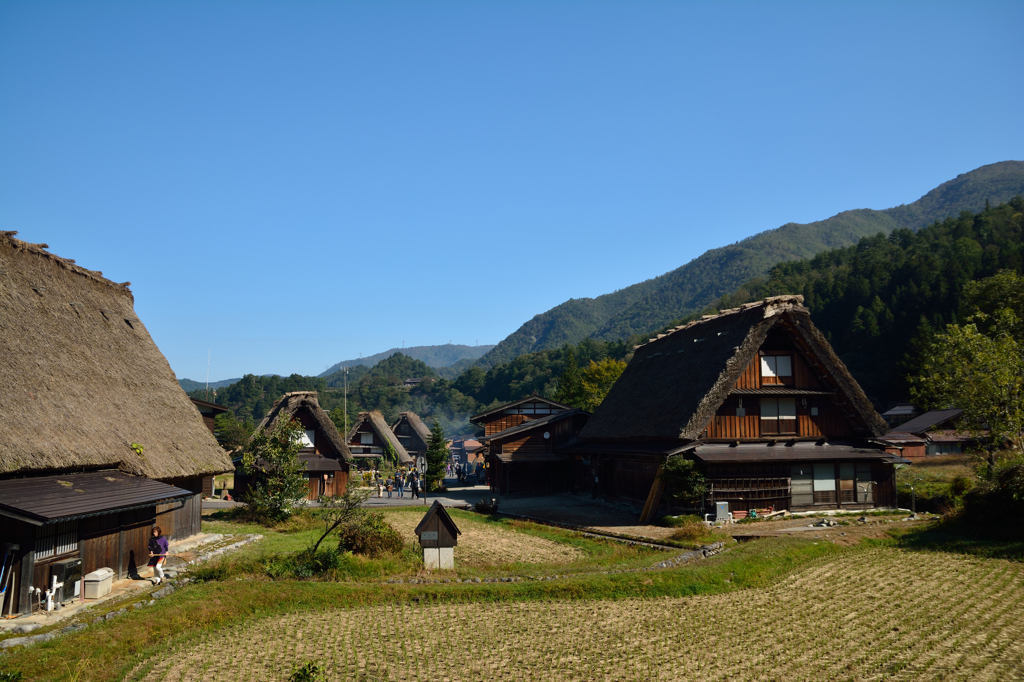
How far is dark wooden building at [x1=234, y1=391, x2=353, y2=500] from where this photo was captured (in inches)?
1502

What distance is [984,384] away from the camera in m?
29.2

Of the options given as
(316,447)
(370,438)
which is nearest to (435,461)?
(316,447)

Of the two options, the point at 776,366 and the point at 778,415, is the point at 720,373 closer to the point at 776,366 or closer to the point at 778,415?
the point at 776,366

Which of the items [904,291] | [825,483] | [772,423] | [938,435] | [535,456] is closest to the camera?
[825,483]

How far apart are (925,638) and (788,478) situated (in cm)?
1596

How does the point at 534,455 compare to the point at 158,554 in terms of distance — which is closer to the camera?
the point at 158,554

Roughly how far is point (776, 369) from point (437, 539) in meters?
17.8

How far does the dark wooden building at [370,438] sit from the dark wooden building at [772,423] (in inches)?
1391

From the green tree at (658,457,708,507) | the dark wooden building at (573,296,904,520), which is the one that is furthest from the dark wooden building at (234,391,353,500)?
the green tree at (658,457,708,507)

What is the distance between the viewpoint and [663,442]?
92.8 ft

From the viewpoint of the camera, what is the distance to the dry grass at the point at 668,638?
10352mm

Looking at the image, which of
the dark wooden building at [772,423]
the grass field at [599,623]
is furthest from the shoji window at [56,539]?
the dark wooden building at [772,423]

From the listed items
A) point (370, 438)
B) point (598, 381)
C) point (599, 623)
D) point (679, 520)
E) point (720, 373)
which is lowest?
point (599, 623)

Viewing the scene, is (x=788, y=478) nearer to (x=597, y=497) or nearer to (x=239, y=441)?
(x=597, y=497)
